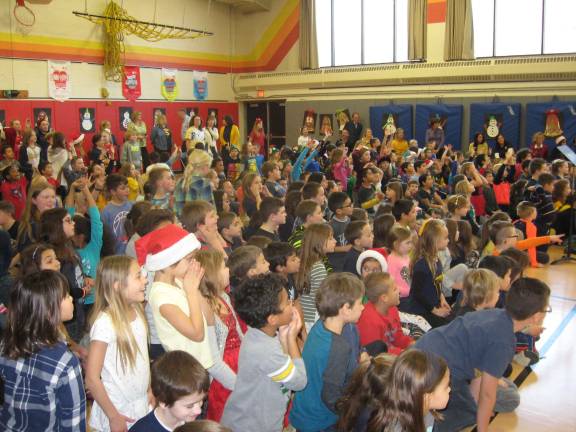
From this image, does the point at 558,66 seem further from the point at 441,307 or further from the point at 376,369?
the point at 376,369

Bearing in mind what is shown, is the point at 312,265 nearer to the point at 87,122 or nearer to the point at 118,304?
the point at 118,304

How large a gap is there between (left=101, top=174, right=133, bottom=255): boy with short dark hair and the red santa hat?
7.32 feet

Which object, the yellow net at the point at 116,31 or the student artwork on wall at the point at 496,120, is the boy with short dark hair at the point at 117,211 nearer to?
the yellow net at the point at 116,31

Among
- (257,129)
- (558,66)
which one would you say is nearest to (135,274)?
(257,129)

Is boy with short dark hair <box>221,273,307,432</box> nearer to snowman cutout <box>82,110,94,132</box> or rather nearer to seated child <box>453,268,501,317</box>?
seated child <box>453,268,501,317</box>

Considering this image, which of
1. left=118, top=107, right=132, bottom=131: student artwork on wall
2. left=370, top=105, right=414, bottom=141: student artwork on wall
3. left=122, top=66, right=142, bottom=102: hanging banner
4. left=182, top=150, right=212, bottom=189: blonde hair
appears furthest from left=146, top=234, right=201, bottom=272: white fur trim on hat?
left=122, top=66, right=142, bottom=102: hanging banner

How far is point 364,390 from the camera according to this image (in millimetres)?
2379

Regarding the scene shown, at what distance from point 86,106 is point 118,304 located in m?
13.0

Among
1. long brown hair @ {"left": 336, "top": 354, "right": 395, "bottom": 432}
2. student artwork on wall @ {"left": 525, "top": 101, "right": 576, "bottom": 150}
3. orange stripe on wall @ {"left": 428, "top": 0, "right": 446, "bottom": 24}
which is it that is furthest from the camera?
orange stripe on wall @ {"left": 428, "top": 0, "right": 446, "bottom": 24}

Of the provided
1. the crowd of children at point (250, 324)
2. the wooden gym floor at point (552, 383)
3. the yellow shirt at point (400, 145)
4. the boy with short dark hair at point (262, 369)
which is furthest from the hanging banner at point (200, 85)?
the boy with short dark hair at point (262, 369)

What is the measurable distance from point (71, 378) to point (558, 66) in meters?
13.3

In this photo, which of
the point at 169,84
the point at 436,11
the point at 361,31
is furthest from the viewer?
the point at 169,84

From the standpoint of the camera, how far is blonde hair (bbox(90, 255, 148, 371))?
8.19 feet

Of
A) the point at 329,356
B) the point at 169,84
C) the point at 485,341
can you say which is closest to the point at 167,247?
the point at 329,356
